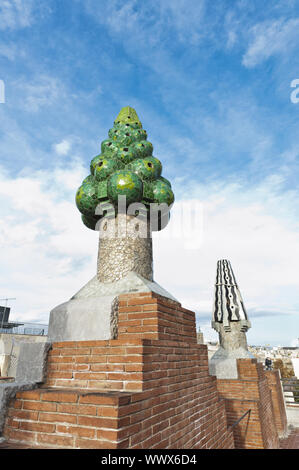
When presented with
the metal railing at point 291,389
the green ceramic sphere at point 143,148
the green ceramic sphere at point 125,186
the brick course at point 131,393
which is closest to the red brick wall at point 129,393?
the brick course at point 131,393

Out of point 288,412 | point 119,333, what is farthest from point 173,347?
point 288,412

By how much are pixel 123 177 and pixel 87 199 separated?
728 mm

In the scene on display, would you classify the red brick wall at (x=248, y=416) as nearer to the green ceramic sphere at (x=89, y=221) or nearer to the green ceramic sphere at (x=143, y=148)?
the green ceramic sphere at (x=89, y=221)

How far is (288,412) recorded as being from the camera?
11.1 metres

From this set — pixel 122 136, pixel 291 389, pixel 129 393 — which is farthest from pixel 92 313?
pixel 291 389

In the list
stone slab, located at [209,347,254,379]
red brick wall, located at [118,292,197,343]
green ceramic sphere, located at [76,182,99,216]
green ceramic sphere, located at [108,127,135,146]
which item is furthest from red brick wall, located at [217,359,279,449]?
green ceramic sphere, located at [108,127,135,146]

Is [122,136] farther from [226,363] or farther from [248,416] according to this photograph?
[226,363]

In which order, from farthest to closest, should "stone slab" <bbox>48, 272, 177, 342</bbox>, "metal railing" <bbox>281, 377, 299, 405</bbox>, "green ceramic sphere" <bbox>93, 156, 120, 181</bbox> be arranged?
"metal railing" <bbox>281, 377, 299, 405</bbox>
"green ceramic sphere" <bbox>93, 156, 120, 181</bbox>
"stone slab" <bbox>48, 272, 177, 342</bbox>

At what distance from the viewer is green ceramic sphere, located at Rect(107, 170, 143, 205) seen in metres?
3.89

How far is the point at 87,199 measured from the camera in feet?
13.8

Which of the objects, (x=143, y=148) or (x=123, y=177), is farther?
(x=143, y=148)

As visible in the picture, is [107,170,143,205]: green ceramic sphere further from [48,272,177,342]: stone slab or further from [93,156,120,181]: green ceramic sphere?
[48,272,177,342]: stone slab

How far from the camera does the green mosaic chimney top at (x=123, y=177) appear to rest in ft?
13.0
